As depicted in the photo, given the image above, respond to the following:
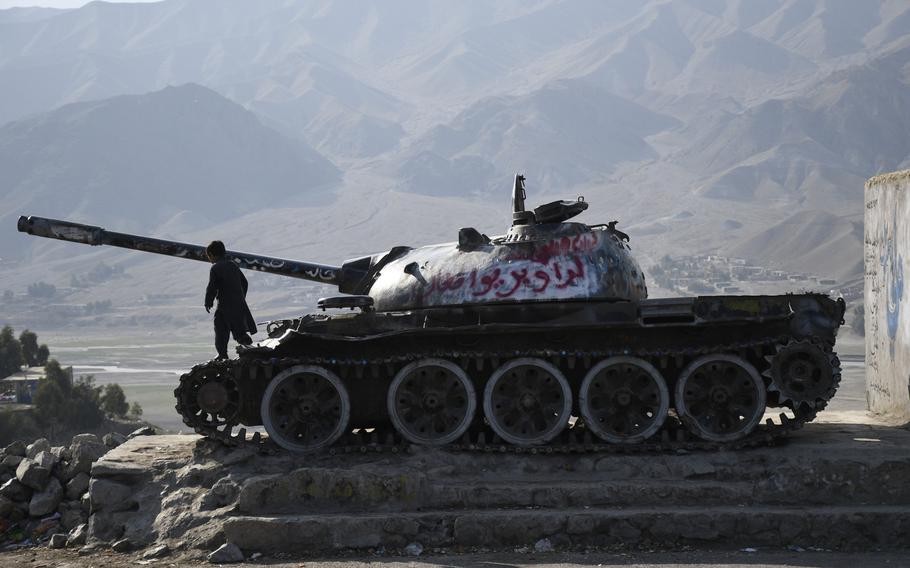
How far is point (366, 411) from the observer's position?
15.6 m

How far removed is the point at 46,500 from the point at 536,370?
6.69 meters

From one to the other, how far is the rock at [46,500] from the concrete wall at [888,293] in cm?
1203

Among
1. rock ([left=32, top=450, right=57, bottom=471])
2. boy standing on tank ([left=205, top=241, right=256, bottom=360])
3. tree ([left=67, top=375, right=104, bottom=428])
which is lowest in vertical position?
tree ([left=67, top=375, right=104, bottom=428])

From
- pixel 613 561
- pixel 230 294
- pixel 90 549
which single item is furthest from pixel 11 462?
pixel 613 561

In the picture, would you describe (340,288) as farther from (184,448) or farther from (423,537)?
(423,537)

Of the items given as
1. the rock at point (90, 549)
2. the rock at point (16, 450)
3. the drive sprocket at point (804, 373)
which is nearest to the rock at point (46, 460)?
the rock at point (16, 450)

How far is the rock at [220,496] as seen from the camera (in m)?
14.1

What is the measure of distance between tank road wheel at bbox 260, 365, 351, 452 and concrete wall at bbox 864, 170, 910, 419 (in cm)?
831

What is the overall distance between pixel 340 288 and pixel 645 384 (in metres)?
5.38

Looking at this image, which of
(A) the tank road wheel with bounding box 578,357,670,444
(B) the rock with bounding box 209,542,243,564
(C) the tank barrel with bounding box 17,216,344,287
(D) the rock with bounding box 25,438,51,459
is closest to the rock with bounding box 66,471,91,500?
(D) the rock with bounding box 25,438,51,459

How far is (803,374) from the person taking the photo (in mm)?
14680

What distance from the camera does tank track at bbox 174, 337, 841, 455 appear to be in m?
14.6

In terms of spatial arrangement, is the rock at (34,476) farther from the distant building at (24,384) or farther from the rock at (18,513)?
the distant building at (24,384)

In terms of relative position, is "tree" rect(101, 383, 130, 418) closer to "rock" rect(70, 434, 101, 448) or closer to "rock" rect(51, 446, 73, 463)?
"rock" rect(70, 434, 101, 448)
